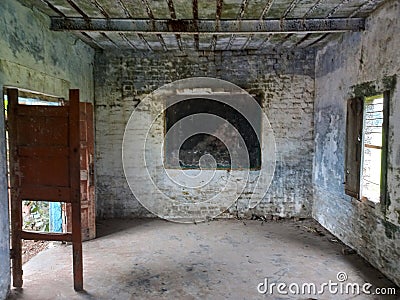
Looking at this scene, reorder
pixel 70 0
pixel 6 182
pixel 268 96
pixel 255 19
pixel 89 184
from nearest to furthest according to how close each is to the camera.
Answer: pixel 6 182, pixel 70 0, pixel 255 19, pixel 89 184, pixel 268 96

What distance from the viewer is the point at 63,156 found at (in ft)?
10.7

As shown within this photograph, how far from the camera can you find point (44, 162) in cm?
328

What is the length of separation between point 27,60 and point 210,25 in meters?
2.07

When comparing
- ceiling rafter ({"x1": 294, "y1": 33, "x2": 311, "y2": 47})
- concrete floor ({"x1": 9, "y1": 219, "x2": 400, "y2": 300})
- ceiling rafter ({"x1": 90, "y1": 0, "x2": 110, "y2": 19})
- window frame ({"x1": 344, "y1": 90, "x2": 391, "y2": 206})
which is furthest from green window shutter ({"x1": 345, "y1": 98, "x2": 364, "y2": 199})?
ceiling rafter ({"x1": 90, "y1": 0, "x2": 110, "y2": 19})

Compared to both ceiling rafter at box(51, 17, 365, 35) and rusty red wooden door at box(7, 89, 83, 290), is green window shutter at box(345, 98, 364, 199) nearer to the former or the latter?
ceiling rafter at box(51, 17, 365, 35)

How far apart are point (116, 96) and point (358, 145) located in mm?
3834

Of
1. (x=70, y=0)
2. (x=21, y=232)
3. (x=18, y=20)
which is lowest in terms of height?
(x=21, y=232)

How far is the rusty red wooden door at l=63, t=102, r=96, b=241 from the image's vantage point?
14.6 ft

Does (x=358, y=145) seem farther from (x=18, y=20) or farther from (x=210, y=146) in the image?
(x=18, y=20)

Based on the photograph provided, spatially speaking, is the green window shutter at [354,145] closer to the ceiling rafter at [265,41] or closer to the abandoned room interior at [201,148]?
the abandoned room interior at [201,148]

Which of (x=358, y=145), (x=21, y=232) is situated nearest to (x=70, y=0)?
(x=21, y=232)

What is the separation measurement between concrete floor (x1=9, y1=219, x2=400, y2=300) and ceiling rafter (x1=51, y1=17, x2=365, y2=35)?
275 cm

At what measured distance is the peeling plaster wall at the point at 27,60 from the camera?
3033 mm

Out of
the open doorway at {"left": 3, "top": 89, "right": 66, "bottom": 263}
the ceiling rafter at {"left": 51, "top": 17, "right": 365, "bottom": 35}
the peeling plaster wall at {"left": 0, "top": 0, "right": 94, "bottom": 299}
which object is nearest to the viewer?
the peeling plaster wall at {"left": 0, "top": 0, "right": 94, "bottom": 299}
